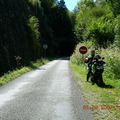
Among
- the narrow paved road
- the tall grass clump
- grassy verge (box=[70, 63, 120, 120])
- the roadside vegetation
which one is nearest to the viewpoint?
the narrow paved road

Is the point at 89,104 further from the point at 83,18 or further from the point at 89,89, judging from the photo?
the point at 83,18

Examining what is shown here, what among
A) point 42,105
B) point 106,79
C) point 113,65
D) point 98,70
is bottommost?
point 42,105

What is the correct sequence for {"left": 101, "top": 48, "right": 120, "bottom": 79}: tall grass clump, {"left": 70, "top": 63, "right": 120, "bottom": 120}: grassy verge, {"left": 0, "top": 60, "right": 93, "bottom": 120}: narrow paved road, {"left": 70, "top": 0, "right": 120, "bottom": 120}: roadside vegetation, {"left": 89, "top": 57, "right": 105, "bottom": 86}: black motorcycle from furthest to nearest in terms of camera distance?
{"left": 101, "top": 48, "right": 120, "bottom": 79}: tall grass clump → {"left": 89, "top": 57, "right": 105, "bottom": 86}: black motorcycle → {"left": 70, "top": 0, "right": 120, "bottom": 120}: roadside vegetation → {"left": 70, "top": 63, "right": 120, "bottom": 120}: grassy verge → {"left": 0, "top": 60, "right": 93, "bottom": 120}: narrow paved road

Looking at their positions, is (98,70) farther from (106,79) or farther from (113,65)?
(113,65)

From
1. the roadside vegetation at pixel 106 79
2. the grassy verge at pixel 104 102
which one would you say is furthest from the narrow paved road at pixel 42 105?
the roadside vegetation at pixel 106 79

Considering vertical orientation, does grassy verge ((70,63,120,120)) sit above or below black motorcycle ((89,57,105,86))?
below

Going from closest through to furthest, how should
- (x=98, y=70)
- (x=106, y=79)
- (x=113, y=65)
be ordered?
1. (x=98, y=70)
2. (x=106, y=79)
3. (x=113, y=65)

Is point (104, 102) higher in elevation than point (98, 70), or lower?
lower

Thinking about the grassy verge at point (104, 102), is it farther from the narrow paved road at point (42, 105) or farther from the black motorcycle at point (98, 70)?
the black motorcycle at point (98, 70)

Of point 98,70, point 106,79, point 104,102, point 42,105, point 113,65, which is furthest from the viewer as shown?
point 113,65

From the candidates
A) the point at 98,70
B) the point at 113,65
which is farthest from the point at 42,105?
the point at 113,65

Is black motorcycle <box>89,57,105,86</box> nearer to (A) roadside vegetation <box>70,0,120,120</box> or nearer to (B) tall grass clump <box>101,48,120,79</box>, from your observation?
(A) roadside vegetation <box>70,0,120,120</box>

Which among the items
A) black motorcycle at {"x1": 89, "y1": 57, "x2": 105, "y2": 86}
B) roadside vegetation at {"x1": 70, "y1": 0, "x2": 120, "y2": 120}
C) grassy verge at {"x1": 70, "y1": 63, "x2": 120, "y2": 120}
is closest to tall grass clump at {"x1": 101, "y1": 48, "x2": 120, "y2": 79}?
roadside vegetation at {"x1": 70, "y1": 0, "x2": 120, "y2": 120}

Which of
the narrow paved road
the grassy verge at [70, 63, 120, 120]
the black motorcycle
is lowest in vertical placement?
the narrow paved road
